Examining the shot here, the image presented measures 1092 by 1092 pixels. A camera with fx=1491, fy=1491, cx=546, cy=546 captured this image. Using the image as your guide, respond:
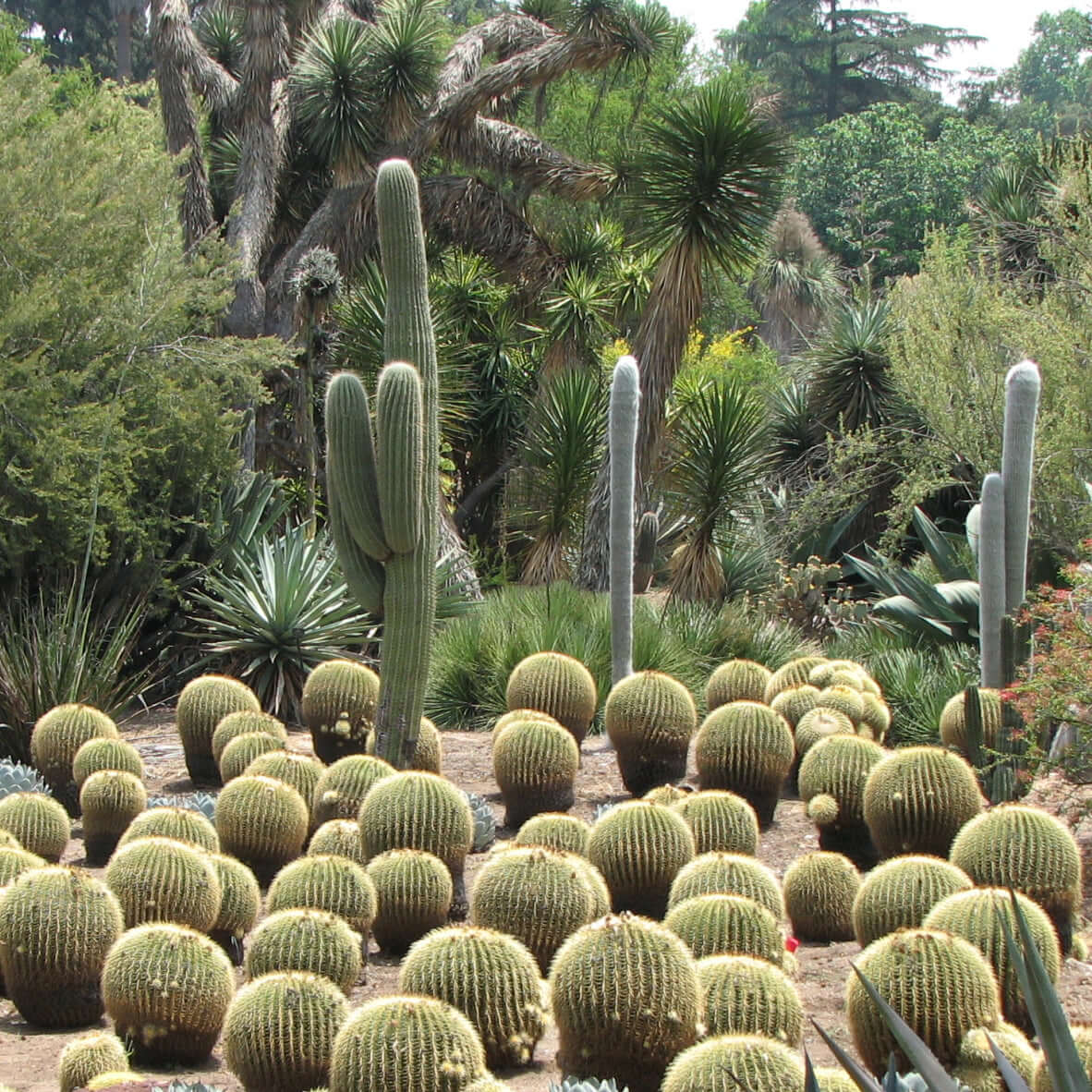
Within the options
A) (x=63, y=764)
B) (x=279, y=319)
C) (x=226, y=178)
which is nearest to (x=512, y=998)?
(x=63, y=764)

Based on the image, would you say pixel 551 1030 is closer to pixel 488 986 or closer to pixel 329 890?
pixel 488 986

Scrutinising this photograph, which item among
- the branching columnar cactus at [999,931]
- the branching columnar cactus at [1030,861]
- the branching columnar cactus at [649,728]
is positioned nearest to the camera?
the branching columnar cactus at [999,931]

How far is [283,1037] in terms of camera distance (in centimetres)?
464

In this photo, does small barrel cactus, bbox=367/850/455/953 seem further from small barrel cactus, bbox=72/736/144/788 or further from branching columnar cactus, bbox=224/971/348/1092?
small barrel cactus, bbox=72/736/144/788

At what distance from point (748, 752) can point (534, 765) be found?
3.77 feet

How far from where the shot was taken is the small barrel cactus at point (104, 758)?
8.04 metres

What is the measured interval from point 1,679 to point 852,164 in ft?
136

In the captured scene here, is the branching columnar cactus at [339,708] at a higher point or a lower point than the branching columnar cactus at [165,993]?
higher

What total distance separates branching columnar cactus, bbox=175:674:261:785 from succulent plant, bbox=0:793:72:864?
6.17 feet

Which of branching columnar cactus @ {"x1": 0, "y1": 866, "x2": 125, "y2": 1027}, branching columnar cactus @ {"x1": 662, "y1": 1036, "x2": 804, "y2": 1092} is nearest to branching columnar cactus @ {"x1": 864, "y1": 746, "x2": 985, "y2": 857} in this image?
branching columnar cactus @ {"x1": 662, "y1": 1036, "x2": 804, "y2": 1092}

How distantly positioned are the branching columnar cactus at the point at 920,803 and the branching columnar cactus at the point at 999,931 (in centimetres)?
155

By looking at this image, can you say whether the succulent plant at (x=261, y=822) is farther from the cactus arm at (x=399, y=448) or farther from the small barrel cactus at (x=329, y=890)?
the cactus arm at (x=399, y=448)

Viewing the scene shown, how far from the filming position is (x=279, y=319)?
1975cm

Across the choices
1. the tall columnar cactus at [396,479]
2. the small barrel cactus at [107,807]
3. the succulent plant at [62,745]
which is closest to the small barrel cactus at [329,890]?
the small barrel cactus at [107,807]
